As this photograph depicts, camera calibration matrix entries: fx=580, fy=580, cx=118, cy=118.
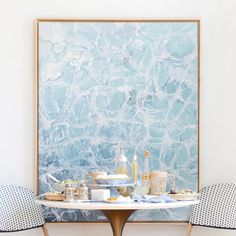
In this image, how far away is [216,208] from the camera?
13.2 ft

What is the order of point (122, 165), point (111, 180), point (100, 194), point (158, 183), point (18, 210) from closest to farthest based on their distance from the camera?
point (100, 194) → point (111, 180) → point (158, 183) → point (122, 165) → point (18, 210)

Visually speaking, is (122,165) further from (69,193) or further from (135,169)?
(69,193)

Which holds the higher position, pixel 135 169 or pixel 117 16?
pixel 117 16

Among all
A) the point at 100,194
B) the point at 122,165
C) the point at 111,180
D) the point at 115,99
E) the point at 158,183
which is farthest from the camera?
the point at 115,99

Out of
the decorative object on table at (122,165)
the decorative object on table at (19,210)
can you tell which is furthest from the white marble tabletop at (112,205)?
the decorative object on table at (19,210)

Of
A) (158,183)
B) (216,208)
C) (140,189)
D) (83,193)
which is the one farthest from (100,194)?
(216,208)

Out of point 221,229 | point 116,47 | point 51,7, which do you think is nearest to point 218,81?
point 116,47

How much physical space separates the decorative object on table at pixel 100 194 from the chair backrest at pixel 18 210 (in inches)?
29.9

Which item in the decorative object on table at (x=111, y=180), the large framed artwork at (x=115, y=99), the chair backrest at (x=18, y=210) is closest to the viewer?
the decorative object on table at (x=111, y=180)

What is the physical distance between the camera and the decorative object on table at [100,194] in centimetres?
338

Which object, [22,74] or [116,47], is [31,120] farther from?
[116,47]

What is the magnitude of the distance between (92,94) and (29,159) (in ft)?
2.12

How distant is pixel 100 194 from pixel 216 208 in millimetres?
1030

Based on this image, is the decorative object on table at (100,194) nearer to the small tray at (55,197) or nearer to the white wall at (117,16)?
the small tray at (55,197)
